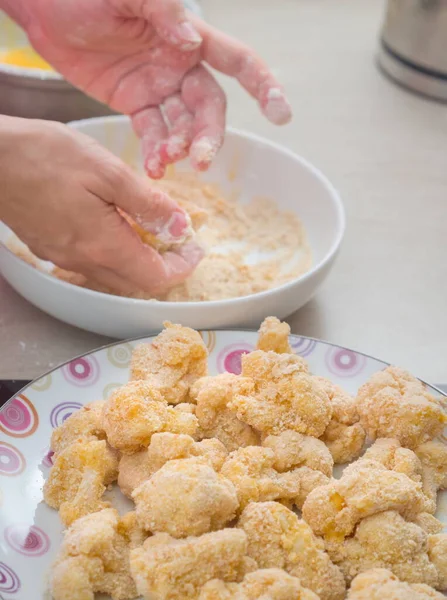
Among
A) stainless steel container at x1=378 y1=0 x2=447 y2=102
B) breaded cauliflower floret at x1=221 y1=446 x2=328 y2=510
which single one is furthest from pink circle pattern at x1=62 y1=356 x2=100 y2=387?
stainless steel container at x1=378 y1=0 x2=447 y2=102

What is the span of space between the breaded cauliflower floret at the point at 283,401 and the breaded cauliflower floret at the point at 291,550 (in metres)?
0.12

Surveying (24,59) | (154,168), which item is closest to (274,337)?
(154,168)

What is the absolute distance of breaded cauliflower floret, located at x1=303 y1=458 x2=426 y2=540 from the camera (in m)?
0.70

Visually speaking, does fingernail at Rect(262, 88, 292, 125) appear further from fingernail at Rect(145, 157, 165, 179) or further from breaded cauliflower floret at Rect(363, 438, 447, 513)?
breaded cauliflower floret at Rect(363, 438, 447, 513)

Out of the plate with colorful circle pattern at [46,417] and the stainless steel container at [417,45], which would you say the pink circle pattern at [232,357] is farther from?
the stainless steel container at [417,45]

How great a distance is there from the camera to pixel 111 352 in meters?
0.94

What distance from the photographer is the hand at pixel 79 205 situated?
3.12 ft

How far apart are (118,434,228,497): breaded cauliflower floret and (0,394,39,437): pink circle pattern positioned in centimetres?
13

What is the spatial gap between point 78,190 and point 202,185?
1.44ft

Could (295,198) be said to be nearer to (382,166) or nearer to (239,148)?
(239,148)

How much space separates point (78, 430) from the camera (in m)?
0.80

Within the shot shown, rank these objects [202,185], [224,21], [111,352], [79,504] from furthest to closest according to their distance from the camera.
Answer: [224,21]
[202,185]
[111,352]
[79,504]

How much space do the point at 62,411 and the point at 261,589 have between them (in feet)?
1.14

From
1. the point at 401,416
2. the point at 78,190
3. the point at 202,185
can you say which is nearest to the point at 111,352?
the point at 78,190
